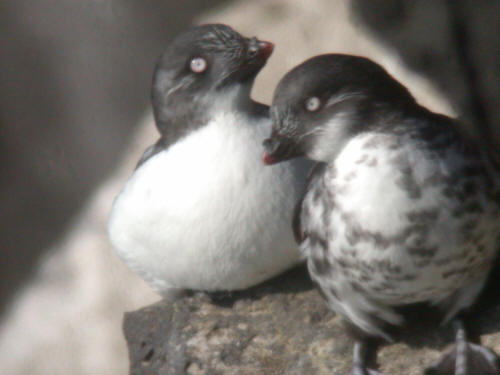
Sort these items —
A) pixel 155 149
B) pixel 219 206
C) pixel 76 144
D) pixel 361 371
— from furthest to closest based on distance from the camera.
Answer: pixel 76 144
pixel 155 149
pixel 219 206
pixel 361 371

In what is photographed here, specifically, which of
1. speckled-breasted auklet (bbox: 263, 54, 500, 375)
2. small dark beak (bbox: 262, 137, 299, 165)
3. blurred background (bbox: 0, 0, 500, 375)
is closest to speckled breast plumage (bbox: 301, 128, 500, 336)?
speckled-breasted auklet (bbox: 263, 54, 500, 375)

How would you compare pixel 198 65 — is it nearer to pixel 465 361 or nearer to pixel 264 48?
pixel 264 48

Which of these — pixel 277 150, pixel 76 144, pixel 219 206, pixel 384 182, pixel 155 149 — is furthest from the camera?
pixel 76 144

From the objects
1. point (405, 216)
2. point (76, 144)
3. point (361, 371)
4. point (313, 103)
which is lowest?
point (76, 144)

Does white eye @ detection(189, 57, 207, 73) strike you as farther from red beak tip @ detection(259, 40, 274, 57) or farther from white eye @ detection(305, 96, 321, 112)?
white eye @ detection(305, 96, 321, 112)

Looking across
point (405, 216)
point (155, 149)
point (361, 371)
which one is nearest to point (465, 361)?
point (361, 371)

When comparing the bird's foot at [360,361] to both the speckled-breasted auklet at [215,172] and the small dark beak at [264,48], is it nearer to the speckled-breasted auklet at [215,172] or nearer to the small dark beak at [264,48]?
the speckled-breasted auklet at [215,172]

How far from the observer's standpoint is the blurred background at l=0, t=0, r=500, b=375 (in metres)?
4.36

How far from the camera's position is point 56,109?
4.53m

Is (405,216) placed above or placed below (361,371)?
above

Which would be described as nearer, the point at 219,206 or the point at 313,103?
the point at 313,103

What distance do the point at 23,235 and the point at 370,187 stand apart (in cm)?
302

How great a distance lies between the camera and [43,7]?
4438 millimetres

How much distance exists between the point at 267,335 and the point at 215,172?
57 centimetres
